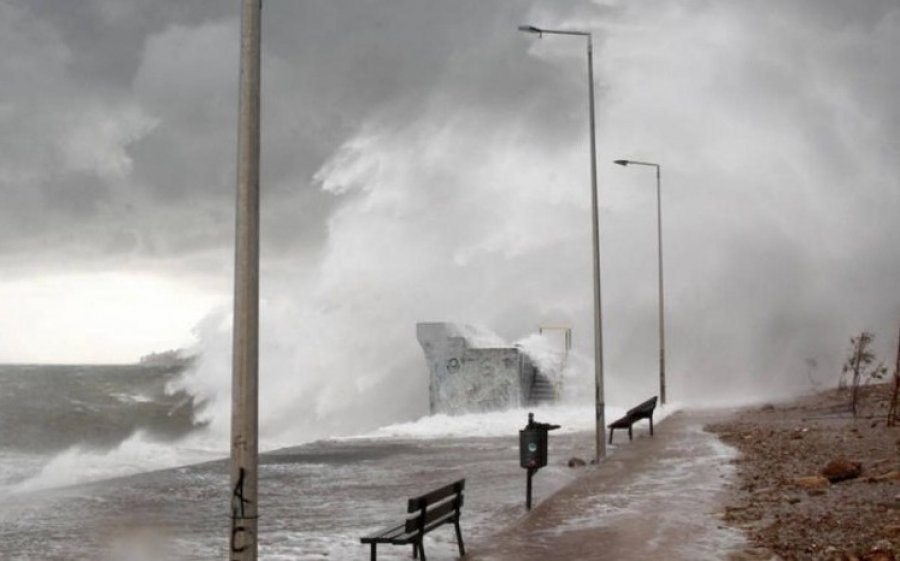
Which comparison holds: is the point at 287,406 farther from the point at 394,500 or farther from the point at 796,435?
the point at 394,500

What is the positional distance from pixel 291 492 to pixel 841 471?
27.4ft

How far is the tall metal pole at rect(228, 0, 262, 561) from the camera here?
23.7 ft

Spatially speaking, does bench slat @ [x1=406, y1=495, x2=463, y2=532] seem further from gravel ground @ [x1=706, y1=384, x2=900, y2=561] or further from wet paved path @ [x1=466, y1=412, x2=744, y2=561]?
gravel ground @ [x1=706, y1=384, x2=900, y2=561]

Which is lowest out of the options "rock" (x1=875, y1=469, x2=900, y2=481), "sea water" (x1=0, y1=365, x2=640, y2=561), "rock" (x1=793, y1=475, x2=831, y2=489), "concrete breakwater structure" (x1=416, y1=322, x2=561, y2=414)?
"sea water" (x1=0, y1=365, x2=640, y2=561)

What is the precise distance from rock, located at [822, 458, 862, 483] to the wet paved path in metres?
1.47

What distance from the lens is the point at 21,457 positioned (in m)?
43.2

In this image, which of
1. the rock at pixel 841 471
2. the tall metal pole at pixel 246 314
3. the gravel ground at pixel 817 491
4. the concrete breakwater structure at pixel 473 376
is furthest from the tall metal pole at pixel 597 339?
the concrete breakwater structure at pixel 473 376

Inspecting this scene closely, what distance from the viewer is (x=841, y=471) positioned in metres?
14.0

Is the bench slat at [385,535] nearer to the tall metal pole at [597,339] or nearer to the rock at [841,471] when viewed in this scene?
the rock at [841,471]

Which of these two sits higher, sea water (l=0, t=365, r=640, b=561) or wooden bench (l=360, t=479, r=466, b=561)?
wooden bench (l=360, t=479, r=466, b=561)

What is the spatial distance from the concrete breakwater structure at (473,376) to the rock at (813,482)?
25.2 meters

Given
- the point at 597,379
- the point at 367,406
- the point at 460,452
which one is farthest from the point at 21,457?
the point at 597,379

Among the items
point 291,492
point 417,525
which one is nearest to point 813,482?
point 417,525

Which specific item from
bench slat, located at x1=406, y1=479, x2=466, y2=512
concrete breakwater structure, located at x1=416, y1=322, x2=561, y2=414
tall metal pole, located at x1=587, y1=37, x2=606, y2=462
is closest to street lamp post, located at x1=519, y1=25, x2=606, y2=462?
tall metal pole, located at x1=587, y1=37, x2=606, y2=462
